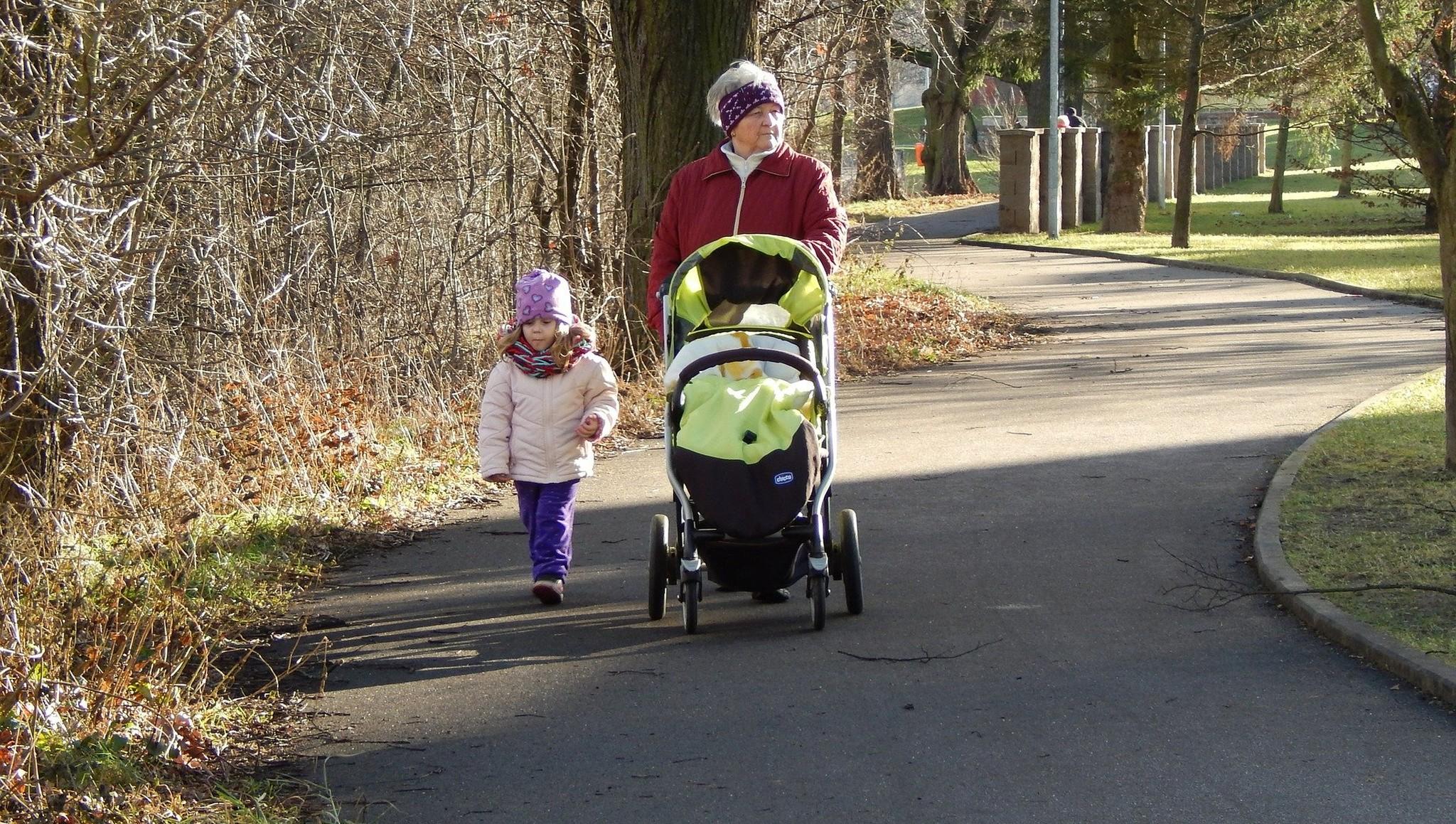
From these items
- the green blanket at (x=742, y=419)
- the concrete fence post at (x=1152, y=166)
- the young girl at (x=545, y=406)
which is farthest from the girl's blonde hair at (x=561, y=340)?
the concrete fence post at (x=1152, y=166)

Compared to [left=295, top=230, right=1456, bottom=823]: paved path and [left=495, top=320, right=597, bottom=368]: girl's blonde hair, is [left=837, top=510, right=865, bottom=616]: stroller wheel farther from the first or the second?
[left=495, top=320, right=597, bottom=368]: girl's blonde hair

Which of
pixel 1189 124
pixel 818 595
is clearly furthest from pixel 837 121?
pixel 818 595

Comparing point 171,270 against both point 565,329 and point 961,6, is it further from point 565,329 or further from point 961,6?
point 961,6

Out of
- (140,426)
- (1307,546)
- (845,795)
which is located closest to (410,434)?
(140,426)

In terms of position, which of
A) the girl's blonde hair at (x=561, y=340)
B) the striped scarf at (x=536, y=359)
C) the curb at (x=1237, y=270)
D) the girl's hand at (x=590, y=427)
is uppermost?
the girl's blonde hair at (x=561, y=340)

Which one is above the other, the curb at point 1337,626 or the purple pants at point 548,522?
the purple pants at point 548,522

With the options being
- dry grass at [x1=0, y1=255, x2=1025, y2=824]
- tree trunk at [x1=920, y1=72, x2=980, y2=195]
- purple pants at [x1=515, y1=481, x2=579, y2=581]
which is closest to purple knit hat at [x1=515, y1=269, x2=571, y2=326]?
purple pants at [x1=515, y1=481, x2=579, y2=581]

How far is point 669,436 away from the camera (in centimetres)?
642

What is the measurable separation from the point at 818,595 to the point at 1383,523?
3213 mm

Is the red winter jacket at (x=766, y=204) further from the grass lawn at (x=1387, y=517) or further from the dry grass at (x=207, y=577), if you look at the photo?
the grass lawn at (x=1387, y=517)

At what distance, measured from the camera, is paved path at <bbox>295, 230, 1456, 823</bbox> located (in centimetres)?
477

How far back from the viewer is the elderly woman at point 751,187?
6.86 m

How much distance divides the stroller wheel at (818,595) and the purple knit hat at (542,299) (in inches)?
63.0

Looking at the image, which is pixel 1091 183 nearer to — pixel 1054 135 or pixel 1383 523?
pixel 1054 135
